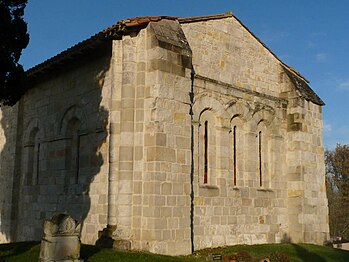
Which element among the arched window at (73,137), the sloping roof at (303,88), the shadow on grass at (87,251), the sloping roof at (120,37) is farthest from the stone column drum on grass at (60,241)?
the sloping roof at (303,88)

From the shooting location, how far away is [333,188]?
39.6 m

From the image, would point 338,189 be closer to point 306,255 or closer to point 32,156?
point 306,255

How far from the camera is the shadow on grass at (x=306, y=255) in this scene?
41.9 feet

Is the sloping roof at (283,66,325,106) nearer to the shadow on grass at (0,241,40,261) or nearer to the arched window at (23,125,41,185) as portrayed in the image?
the arched window at (23,125,41,185)

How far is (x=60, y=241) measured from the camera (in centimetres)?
866

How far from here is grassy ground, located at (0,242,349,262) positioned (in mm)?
9945

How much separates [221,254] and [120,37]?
6.44 meters

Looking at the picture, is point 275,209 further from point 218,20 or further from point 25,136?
point 25,136

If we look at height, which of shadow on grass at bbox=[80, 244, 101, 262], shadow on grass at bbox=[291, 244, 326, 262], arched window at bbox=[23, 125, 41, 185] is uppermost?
arched window at bbox=[23, 125, 41, 185]

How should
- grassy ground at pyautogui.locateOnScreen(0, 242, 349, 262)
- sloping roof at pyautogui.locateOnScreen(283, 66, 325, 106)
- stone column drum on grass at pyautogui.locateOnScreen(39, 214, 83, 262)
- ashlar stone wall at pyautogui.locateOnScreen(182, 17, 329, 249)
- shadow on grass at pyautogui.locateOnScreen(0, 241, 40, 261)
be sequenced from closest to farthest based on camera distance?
1. stone column drum on grass at pyautogui.locateOnScreen(39, 214, 83, 262)
2. grassy ground at pyautogui.locateOnScreen(0, 242, 349, 262)
3. shadow on grass at pyautogui.locateOnScreen(0, 241, 40, 261)
4. ashlar stone wall at pyautogui.locateOnScreen(182, 17, 329, 249)
5. sloping roof at pyautogui.locateOnScreen(283, 66, 325, 106)

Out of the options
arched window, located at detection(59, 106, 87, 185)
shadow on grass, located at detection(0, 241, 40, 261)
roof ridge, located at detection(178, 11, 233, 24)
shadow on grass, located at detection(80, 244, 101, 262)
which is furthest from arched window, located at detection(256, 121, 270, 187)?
shadow on grass, located at detection(0, 241, 40, 261)

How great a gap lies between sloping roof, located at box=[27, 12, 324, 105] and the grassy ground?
551cm

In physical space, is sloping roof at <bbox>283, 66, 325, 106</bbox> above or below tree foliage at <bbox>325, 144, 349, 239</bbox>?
above

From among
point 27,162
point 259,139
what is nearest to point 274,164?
point 259,139
